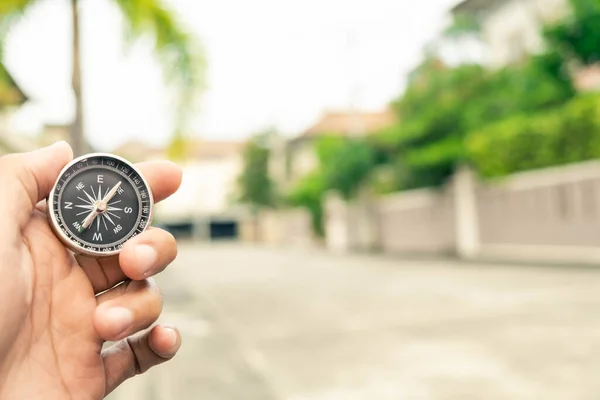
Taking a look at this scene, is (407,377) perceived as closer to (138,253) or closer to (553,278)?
(138,253)

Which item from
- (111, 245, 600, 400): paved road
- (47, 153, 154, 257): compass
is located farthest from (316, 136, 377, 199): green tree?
(47, 153, 154, 257): compass

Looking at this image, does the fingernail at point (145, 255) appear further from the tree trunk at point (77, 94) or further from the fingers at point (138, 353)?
the tree trunk at point (77, 94)

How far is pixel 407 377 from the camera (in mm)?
5316

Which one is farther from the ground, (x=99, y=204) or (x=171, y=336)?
(x=99, y=204)

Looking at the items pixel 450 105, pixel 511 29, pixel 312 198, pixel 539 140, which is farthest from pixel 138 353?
pixel 312 198

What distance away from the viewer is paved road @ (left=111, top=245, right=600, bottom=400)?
5012 millimetres

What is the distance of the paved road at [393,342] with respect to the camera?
5012 mm

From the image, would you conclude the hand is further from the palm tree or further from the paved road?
the palm tree

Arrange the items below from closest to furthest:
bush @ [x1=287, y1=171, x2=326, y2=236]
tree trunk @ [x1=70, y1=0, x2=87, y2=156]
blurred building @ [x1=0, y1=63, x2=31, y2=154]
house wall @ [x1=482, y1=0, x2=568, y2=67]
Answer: tree trunk @ [x1=70, y1=0, x2=87, y2=156] < blurred building @ [x1=0, y1=63, x2=31, y2=154] < house wall @ [x1=482, y1=0, x2=568, y2=67] < bush @ [x1=287, y1=171, x2=326, y2=236]

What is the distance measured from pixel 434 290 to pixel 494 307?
2.61 m

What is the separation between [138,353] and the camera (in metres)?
1.90

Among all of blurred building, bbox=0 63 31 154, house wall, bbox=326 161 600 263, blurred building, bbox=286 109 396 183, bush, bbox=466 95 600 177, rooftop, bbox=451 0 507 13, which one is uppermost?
rooftop, bbox=451 0 507 13

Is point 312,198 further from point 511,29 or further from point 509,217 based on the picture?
point 509,217

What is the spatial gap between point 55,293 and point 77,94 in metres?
10.3
